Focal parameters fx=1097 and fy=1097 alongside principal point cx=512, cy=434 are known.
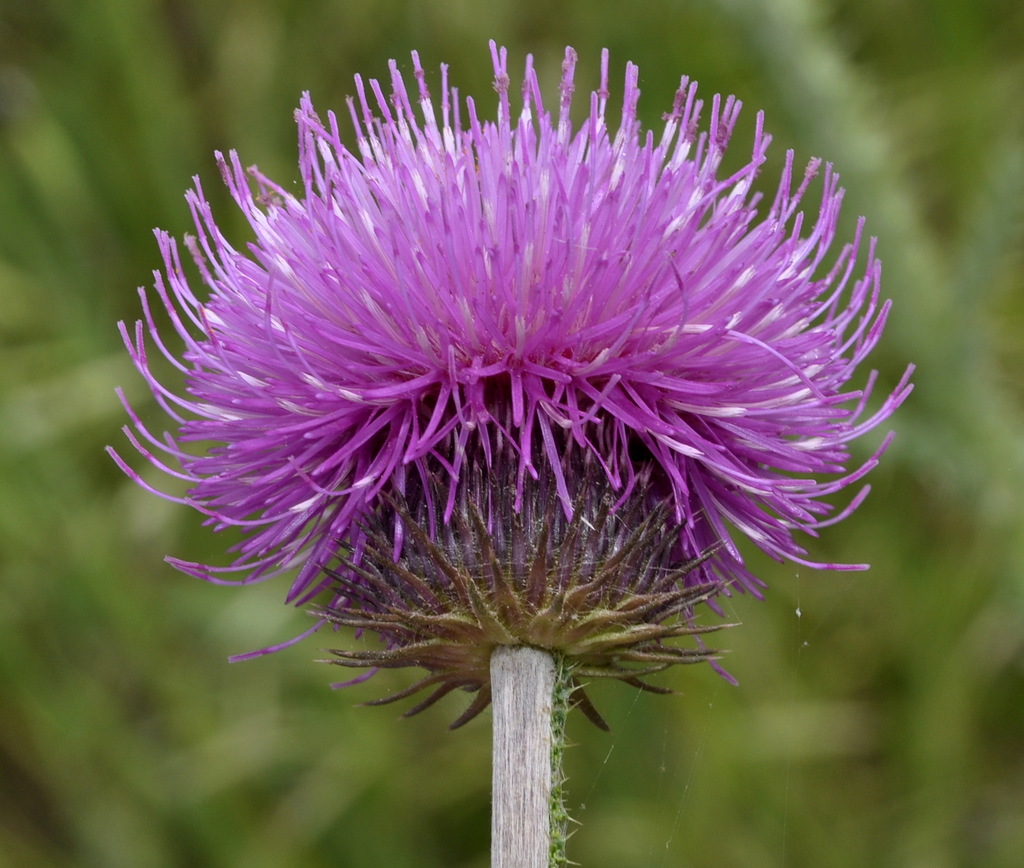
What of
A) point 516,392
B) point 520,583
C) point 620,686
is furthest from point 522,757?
point 620,686

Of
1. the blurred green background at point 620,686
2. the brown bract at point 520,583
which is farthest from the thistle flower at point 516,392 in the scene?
the blurred green background at point 620,686

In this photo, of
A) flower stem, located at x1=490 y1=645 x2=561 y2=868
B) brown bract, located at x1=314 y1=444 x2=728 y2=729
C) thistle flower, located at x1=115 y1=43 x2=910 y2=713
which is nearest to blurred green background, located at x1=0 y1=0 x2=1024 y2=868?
thistle flower, located at x1=115 y1=43 x2=910 y2=713

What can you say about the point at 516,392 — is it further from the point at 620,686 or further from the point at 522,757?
the point at 620,686

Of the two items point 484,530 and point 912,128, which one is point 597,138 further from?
point 912,128

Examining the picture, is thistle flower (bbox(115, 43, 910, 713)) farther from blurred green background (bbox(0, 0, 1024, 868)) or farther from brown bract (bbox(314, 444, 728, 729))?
blurred green background (bbox(0, 0, 1024, 868))

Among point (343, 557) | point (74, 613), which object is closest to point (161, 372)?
point (74, 613)

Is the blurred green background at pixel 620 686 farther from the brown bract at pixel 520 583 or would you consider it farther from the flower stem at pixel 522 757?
the flower stem at pixel 522 757
